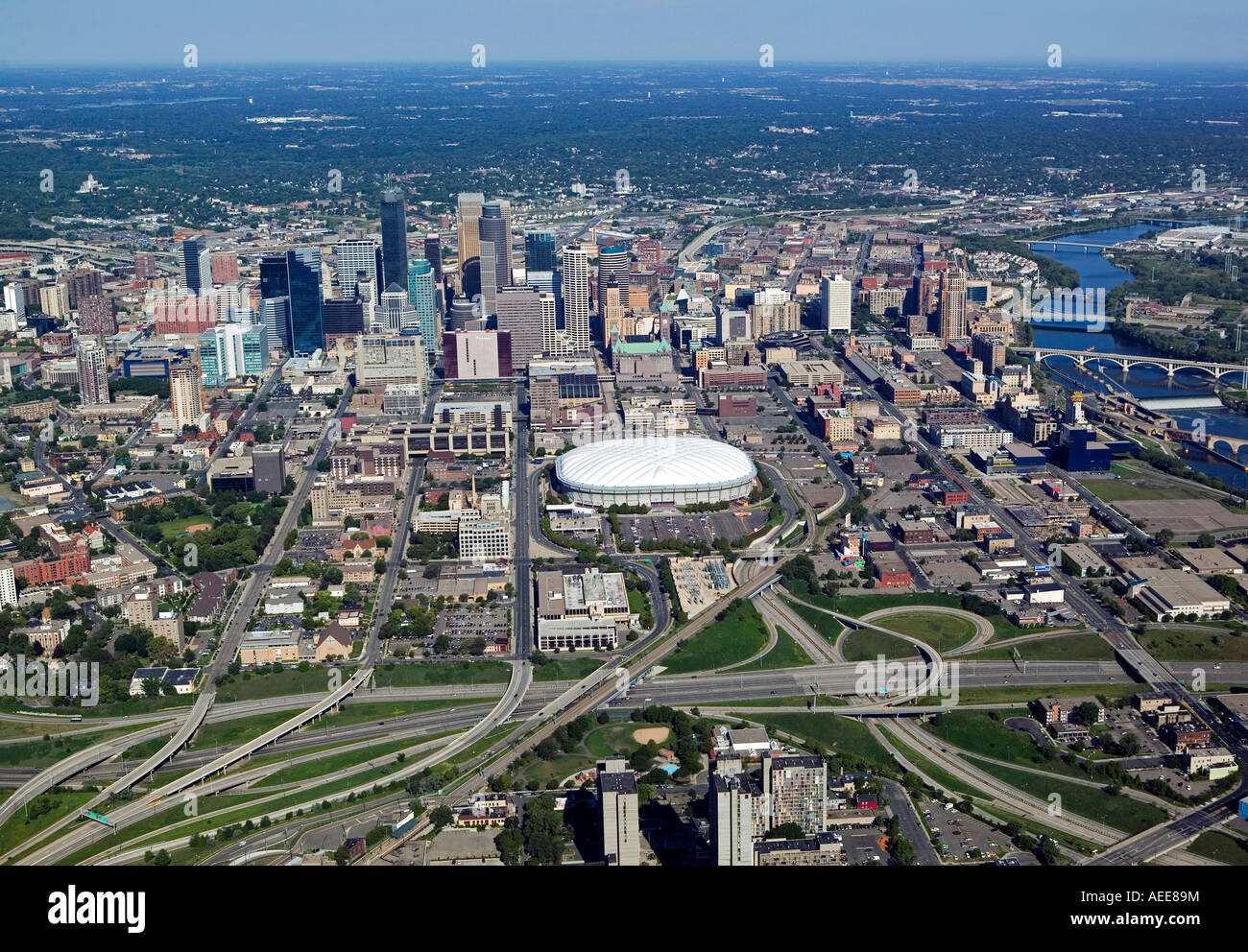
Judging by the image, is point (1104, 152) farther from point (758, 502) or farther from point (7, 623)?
point (7, 623)

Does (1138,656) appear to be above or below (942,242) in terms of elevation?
below

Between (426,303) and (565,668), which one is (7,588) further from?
(426,303)

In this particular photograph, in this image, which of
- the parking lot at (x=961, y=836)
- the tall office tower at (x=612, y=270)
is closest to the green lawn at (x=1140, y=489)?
the parking lot at (x=961, y=836)

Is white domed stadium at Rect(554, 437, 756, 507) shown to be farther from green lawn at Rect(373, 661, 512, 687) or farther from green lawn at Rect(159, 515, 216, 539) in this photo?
green lawn at Rect(373, 661, 512, 687)

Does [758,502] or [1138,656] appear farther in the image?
[758,502]

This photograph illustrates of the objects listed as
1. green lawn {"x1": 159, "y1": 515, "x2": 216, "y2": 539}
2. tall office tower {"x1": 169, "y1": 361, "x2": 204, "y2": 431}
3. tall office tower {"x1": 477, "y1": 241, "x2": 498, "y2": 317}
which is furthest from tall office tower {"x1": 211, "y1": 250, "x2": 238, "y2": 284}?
green lawn {"x1": 159, "y1": 515, "x2": 216, "y2": 539}

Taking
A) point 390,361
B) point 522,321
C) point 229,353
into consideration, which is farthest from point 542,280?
point 229,353
